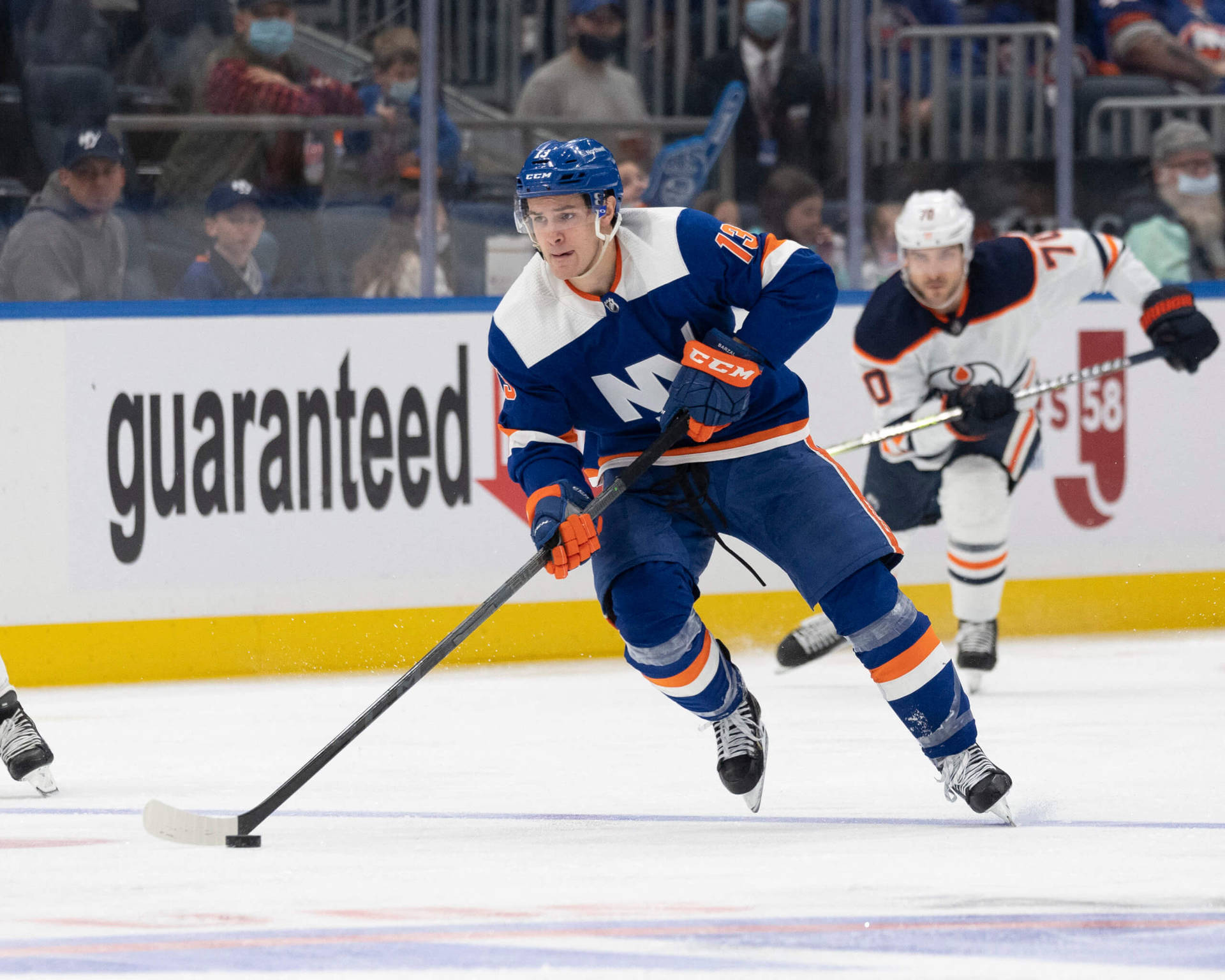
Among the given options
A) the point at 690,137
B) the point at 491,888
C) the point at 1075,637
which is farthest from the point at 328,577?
the point at 491,888

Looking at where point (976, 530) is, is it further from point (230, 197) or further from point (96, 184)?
point (96, 184)

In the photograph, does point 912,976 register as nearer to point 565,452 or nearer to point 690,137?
point 565,452

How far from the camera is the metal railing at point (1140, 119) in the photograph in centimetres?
646

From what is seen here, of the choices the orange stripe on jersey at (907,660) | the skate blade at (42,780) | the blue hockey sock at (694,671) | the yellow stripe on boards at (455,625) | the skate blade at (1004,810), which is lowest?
the yellow stripe on boards at (455,625)

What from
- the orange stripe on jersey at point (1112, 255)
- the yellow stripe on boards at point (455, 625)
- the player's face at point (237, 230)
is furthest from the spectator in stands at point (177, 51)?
the orange stripe on jersey at point (1112, 255)

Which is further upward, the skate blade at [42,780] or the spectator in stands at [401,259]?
the spectator in stands at [401,259]

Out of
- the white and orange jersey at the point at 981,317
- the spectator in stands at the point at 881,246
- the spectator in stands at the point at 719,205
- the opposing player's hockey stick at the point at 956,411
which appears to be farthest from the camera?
the spectator in stands at the point at 881,246

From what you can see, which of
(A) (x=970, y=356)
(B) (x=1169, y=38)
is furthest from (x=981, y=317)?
(B) (x=1169, y=38)

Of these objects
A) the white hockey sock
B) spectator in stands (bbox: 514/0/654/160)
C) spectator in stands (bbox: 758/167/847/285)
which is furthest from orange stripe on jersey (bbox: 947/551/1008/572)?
spectator in stands (bbox: 514/0/654/160)

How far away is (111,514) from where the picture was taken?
17.1ft

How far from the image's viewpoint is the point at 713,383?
3195mm

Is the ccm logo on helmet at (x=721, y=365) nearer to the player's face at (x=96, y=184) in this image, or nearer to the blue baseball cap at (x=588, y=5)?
the player's face at (x=96, y=184)

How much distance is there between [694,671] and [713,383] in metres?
0.49

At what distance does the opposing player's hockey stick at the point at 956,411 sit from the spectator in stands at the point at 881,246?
0.97 m
